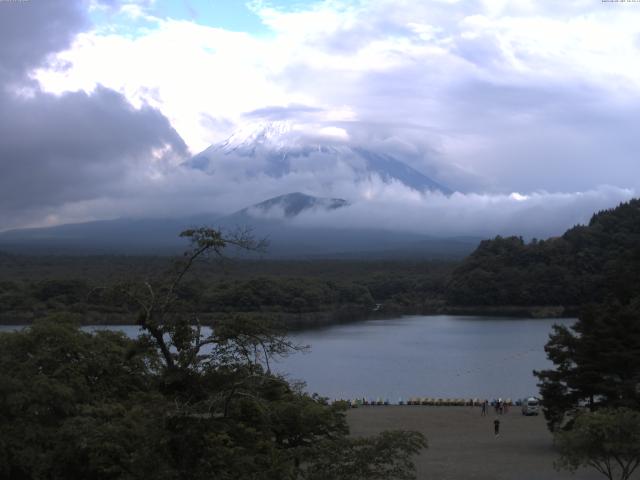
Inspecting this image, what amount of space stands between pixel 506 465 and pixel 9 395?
8.99 m

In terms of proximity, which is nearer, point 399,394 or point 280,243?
point 399,394

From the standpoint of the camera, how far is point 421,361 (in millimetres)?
34344

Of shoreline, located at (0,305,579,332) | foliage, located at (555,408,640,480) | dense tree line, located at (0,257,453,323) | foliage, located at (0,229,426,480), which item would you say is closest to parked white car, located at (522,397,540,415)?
foliage, located at (555,408,640,480)

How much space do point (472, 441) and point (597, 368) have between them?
11.0 ft

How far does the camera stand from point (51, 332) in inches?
420

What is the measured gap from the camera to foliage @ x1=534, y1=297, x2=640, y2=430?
15.0m

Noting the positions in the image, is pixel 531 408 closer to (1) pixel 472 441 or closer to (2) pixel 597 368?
(1) pixel 472 441

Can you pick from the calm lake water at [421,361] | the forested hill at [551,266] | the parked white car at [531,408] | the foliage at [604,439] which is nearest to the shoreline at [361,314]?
the forested hill at [551,266]

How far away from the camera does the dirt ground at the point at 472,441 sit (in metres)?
13.4

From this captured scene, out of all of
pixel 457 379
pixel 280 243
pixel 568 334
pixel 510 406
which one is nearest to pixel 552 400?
pixel 568 334

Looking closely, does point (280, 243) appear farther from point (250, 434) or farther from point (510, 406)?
point (250, 434)

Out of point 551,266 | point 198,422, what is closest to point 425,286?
point 551,266

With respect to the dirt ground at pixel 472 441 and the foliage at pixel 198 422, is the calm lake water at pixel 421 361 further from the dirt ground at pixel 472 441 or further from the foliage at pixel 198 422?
the foliage at pixel 198 422

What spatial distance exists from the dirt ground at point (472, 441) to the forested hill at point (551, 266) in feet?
137
